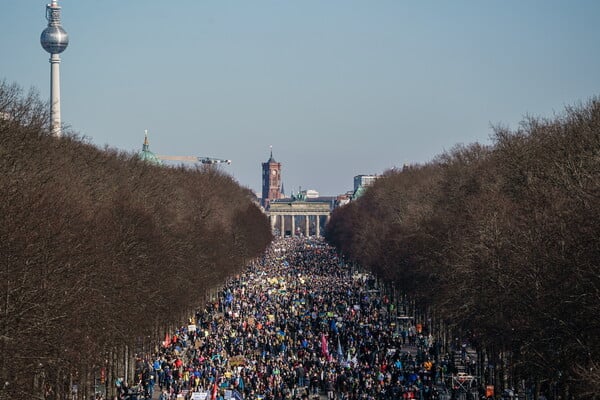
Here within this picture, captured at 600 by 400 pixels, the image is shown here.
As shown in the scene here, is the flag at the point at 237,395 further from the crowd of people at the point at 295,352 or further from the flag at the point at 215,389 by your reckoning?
the flag at the point at 215,389

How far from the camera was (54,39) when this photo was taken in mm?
195625

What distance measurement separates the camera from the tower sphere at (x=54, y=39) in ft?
641

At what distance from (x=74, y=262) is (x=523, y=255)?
724 inches

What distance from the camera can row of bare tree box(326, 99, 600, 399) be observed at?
43.6 meters

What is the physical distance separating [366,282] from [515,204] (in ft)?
Result: 235

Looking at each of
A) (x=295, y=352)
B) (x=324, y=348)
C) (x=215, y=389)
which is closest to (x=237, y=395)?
(x=215, y=389)

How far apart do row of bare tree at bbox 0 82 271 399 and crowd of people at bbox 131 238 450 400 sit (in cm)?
265

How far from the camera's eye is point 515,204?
2773 inches

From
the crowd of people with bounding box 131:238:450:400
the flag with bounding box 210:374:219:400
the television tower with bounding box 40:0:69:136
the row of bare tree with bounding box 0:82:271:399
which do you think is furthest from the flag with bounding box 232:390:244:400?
the television tower with bounding box 40:0:69:136

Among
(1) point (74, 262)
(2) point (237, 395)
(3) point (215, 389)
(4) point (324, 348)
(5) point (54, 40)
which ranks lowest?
(2) point (237, 395)

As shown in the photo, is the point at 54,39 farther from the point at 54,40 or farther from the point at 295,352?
the point at 295,352

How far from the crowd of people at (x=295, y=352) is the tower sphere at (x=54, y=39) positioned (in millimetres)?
90873

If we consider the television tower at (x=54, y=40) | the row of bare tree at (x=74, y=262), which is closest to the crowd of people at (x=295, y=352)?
the row of bare tree at (x=74, y=262)

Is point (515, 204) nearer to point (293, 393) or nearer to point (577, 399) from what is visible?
point (293, 393)
